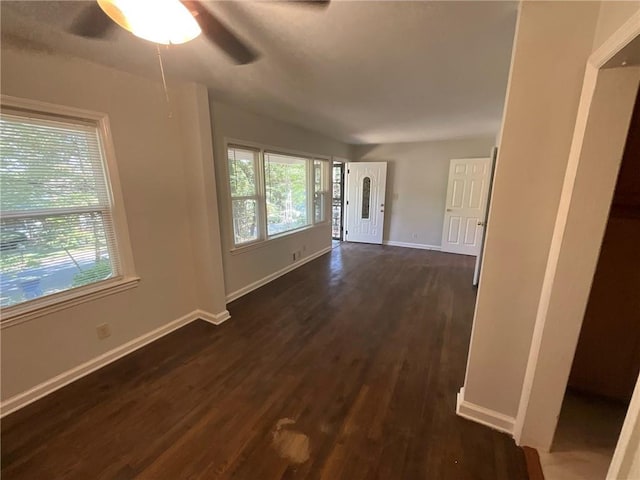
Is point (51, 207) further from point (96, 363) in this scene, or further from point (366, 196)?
point (366, 196)

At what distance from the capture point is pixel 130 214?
2.27 metres

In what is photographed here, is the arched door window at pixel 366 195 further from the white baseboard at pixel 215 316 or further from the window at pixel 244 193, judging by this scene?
the white baseboard at pixel 215 316

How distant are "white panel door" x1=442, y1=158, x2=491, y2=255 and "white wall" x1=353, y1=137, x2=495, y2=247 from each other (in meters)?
0.25

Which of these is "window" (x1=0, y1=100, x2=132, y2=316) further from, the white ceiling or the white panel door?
the white panel door

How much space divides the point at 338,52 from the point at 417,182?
15.0ft

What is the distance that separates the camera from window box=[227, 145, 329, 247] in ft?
11.1

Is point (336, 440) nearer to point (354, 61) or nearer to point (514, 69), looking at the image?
point (514, 69)

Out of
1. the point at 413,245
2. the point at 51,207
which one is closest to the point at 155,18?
the point at 51,207

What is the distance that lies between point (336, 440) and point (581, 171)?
6.07 feet

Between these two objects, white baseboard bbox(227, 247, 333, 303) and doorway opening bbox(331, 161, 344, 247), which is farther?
doorway opening bbox(331, 161, 344, 247)

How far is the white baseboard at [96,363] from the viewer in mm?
1794

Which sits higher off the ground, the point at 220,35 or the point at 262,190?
the point at 220,35

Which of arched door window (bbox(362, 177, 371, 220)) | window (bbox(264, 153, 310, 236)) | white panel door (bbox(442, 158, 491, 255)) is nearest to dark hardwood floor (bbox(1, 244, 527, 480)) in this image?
window (bbox(264, 153, 310, 236))

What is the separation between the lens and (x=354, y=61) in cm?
189
